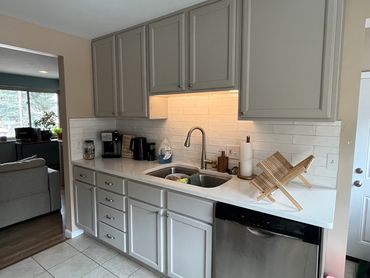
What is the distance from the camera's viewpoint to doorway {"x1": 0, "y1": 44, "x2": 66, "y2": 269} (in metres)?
2.58

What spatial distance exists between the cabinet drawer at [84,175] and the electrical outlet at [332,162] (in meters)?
2.13

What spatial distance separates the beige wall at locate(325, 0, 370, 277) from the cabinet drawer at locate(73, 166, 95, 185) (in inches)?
85.6

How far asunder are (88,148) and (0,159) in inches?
163

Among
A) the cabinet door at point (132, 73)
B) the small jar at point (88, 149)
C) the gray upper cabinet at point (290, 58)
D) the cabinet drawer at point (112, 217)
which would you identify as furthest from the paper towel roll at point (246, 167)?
the small jar at point (88, 149)

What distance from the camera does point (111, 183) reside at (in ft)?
7.23

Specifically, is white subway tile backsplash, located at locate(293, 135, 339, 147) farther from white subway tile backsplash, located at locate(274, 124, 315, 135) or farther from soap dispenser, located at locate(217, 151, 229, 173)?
soap dispenser, located at locate(217, 151, 229, 173)

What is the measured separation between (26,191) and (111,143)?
1303 mm

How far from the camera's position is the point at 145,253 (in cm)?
202

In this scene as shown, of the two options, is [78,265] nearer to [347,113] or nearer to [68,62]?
[68,62]

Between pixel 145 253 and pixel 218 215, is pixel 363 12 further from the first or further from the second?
pixel 145 253

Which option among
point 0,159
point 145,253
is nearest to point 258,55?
point 145,253

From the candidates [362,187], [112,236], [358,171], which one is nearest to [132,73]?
[112,236]

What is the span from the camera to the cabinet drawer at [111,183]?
212 cm

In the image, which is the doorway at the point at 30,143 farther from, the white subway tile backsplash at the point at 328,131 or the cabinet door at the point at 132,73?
the white subway tile backsplash at the point at 328,131
